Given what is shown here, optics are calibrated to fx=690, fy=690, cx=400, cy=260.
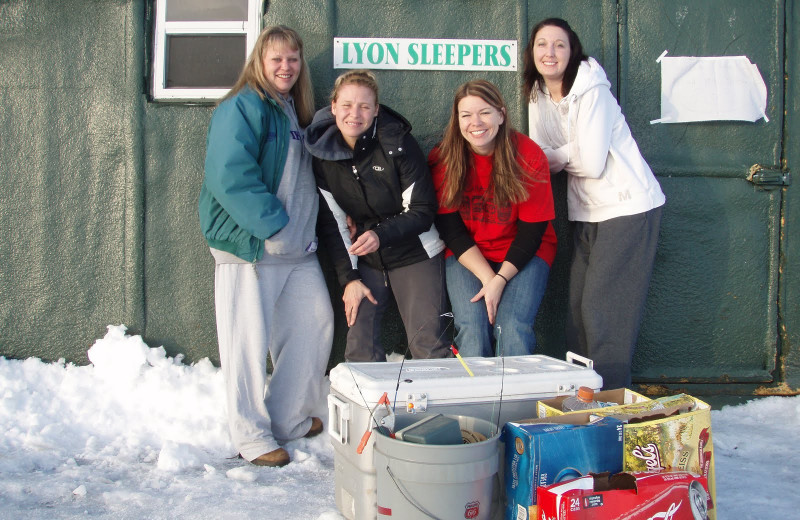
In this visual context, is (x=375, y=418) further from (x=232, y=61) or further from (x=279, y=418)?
(x=232, y=61)

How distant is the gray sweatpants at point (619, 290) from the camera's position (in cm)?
359

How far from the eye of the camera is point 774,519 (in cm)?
286

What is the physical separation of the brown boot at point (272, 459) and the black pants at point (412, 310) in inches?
24.0

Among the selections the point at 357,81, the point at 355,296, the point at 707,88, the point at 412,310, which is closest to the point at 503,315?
the point at 412,310

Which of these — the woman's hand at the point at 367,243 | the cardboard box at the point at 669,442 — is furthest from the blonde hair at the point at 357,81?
the cardboard box at the point at 669,442

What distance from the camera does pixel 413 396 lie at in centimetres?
264

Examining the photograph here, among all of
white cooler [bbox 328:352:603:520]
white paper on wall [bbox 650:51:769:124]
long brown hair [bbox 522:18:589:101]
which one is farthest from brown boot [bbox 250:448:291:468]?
white paper on wall [bbox 650:51:769:124]

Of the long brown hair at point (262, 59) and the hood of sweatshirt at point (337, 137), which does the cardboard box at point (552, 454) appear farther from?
the long brown hair at point (262, 59)

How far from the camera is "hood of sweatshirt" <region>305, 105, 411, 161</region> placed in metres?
3.49

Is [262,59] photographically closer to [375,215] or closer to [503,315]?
[375,215]

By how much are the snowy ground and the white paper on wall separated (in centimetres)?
179

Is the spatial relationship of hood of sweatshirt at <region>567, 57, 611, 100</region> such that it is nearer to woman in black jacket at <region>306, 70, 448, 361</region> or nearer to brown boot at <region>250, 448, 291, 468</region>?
woman in black jacket at <region>306, 70, 448, 361</region>

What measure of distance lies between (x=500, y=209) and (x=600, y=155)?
577 mm

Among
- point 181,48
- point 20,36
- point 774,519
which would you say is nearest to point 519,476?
point 774,519
